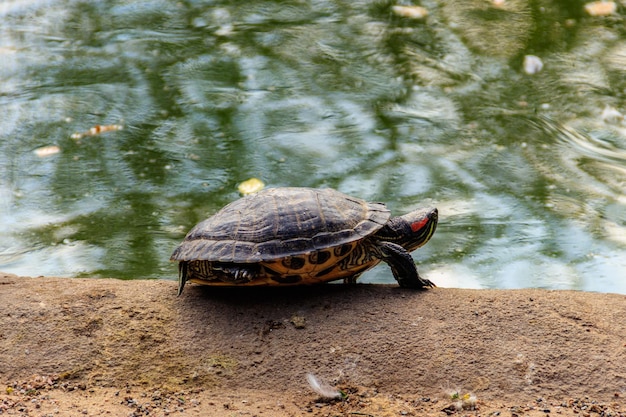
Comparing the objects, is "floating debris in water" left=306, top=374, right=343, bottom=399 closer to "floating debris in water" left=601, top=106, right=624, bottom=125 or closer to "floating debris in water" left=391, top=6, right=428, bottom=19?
"floating debris in water" left=601, top=106, right=624, bottom=125

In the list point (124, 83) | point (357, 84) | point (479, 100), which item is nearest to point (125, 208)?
point (124, 83)

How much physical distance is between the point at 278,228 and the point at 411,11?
5551 mm

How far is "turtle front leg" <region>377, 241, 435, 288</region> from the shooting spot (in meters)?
3.53

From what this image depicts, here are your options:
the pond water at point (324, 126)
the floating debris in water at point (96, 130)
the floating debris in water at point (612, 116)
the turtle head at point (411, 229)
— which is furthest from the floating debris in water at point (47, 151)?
the floating debris in water at point (612, 116)

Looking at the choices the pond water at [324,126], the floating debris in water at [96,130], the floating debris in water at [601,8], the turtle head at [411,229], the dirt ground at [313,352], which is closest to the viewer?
the dirt ground at [313,352]

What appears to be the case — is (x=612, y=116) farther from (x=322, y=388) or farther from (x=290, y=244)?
(x=322, y=388)

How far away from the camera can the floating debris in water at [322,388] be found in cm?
294

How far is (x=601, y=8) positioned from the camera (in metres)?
8.29

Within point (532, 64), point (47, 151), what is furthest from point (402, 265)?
point (532, 64)

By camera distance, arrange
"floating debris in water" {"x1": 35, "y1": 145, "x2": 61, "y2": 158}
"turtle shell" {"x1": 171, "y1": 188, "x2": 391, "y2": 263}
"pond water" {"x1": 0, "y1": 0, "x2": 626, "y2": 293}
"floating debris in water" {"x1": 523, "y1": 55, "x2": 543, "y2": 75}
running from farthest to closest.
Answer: "floating debris in water" {"x1": 523, "y1": 55, "x2": 543, "y2": 75} < "floating debris in water" {"x1": 35, "y1": 145, "x2": 61, "y2": 158} < "pond water" {"x1": 0, "y1": 0, "x2": 626, "y2": 293} < "turtle shell" {"x1": 171, "y1": 188, "x2": 391, "y2": 263}

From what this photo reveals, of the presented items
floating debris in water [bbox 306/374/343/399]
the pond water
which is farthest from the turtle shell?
the pond water

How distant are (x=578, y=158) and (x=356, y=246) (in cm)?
303

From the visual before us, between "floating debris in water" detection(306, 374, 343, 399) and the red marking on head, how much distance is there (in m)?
1.12

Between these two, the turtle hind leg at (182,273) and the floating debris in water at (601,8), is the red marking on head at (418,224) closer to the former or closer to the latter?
the turtle hind leg at (182,273)
